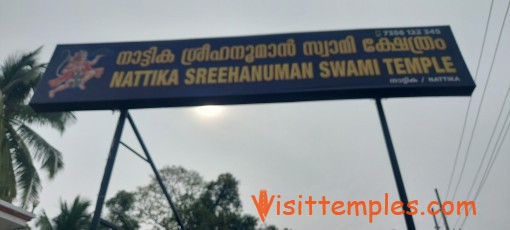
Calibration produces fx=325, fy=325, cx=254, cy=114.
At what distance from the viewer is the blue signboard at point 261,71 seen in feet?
19.0

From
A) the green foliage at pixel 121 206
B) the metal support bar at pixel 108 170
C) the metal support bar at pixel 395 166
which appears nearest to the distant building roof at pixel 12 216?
the metal support bar at pixel 108 170

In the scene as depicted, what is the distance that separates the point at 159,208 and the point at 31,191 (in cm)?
1320

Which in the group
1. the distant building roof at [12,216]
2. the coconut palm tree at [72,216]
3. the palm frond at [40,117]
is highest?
the palm frond at [40,117]

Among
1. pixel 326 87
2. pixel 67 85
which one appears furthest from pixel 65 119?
pixel 326 87

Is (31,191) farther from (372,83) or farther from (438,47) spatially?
(438,47)

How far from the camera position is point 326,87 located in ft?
18.9

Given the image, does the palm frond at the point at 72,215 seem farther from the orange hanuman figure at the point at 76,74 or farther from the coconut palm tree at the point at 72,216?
the orange hanuman figure at the point at 76,74

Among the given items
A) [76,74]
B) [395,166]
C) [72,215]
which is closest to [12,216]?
[76,74]

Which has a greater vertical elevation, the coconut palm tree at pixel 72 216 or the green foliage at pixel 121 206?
the green foliage at pixel 121 206

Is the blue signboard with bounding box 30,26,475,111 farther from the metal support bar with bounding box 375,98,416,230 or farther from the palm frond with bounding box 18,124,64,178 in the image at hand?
the palm frond with bounding box 18,124,64,178

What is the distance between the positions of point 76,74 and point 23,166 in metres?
5.08

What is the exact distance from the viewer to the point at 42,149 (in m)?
10.1

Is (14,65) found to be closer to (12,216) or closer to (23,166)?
(23,166)

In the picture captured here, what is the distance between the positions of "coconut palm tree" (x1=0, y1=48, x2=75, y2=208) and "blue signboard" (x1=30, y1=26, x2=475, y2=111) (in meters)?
4.07
